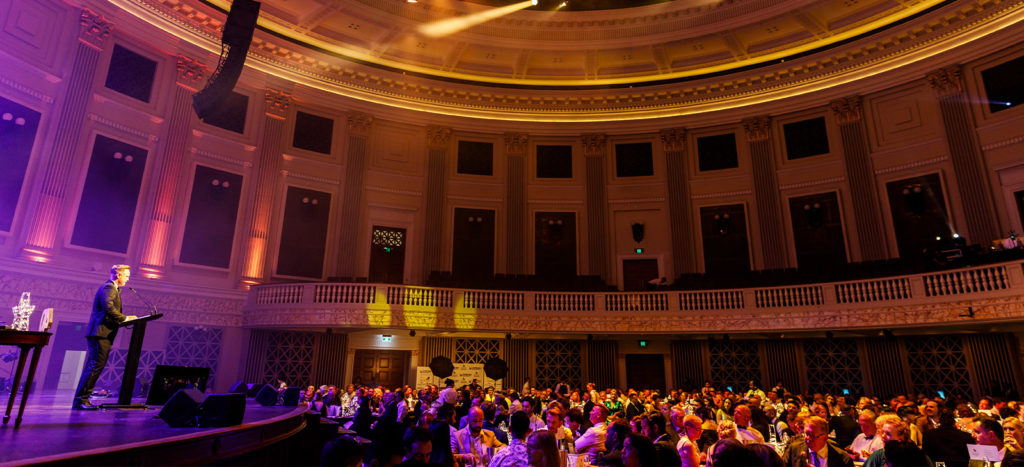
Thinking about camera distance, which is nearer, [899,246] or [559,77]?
[899,246]

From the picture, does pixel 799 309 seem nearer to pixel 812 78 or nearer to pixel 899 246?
pixel 899 246

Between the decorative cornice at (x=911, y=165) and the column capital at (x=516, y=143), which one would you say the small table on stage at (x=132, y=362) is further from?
the decorative cornice at (x=911, y=165)

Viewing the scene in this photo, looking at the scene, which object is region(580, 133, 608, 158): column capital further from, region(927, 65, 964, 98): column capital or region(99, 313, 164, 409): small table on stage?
region(99, 313, 164, 409): small table on stage

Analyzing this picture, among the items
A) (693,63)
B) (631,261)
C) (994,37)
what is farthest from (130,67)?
(994,37)

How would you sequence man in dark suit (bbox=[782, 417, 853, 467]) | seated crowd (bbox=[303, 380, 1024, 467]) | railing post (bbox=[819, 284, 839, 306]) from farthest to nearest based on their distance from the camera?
1. railing post (bbox=[819, 284, 839, 306])
2. man in dark suit (bbox=[782, 417, 853, 467])
3. seated crowd (bbox=[303, 380, 1024, 467])

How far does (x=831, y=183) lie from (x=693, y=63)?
6.48 meters

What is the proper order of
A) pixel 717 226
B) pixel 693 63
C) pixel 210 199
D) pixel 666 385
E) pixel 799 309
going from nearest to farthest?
pixel 799 309 < pixel 210 199 < pixel 666 385 < pixel 717 226 < pixel 693 63

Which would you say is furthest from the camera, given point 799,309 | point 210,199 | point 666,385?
point 666,385

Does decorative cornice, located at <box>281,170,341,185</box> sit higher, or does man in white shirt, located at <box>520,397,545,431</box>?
decorative cornice, located at <box>281,170,341,185</box>

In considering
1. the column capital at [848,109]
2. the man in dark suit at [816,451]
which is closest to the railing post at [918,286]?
the column capital at [848,109]

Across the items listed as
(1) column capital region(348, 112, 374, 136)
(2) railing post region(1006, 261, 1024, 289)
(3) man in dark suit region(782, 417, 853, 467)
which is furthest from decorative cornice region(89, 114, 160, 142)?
(2) railing post region(1006, 261, 1024, 289)

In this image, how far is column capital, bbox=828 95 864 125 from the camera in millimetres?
18766

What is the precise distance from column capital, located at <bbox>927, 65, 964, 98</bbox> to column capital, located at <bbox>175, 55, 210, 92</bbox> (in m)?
21.9

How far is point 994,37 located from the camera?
16.4 metres
